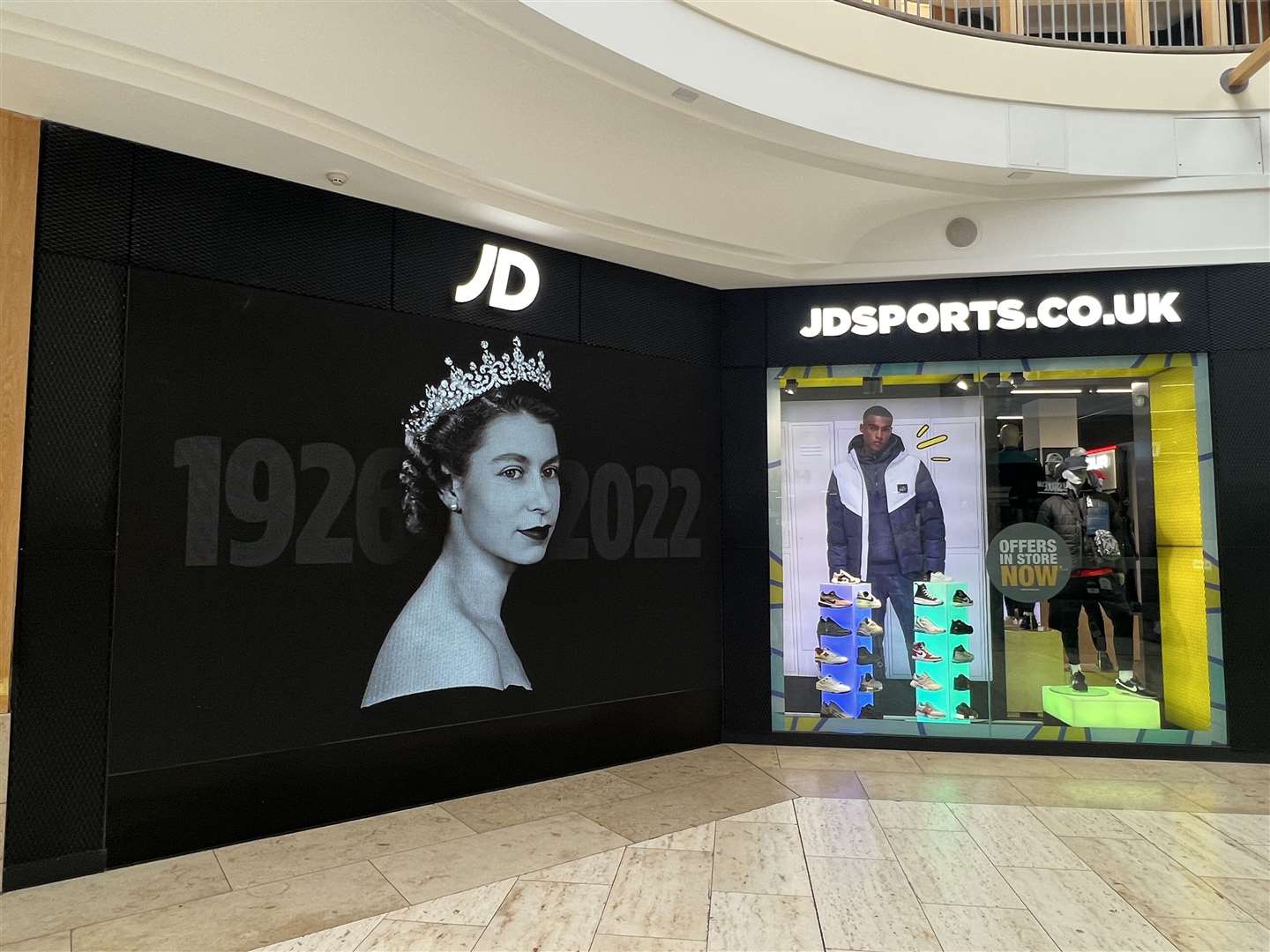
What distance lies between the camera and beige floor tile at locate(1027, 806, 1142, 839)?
4414mm

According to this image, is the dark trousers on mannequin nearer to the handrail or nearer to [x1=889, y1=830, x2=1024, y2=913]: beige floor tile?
[x1=889, y1=830, x2=1024, y2=913]: beige floor tile

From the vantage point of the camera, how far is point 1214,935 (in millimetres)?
3311

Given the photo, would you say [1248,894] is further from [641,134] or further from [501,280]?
[501,280]

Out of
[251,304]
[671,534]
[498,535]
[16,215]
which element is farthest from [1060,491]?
[16,215]

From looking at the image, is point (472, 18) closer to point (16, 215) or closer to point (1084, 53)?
point (16, 215)

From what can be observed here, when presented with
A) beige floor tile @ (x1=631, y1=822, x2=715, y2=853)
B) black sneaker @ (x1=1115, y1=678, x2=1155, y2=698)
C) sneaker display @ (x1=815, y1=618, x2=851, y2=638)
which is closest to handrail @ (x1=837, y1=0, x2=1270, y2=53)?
sneaker display @ (x1=815, y1=618, x2=851, y2=638)

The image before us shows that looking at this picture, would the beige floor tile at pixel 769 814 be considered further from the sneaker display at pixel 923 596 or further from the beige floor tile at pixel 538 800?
the sneaker display at pixel 923 596

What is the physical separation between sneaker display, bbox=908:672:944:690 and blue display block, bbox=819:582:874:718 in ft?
1.14

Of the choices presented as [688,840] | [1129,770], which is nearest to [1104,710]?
[1129,770]

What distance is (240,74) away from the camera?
142 inches

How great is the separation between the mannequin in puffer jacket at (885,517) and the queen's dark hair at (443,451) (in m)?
2.73

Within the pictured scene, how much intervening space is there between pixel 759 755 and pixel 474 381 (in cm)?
348

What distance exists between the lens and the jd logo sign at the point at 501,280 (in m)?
5.11

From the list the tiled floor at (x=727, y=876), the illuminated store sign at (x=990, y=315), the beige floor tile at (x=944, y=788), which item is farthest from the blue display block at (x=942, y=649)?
the illuminated store sign at (x=990, y=315)
